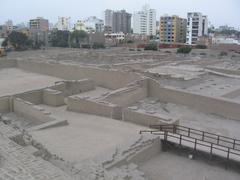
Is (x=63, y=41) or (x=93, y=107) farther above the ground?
(x=63, y=41)

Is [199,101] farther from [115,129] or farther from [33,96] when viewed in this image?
[33,96]

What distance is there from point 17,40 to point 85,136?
47.1 m

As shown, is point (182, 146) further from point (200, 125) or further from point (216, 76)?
point (216, 76)

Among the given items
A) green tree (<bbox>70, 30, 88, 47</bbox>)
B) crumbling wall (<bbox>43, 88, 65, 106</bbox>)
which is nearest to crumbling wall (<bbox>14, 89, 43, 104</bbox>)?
crumbling wall (<bbox>43, 88, 65, 106</bbox>)

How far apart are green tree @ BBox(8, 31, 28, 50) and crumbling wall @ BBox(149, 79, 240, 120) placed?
40474 mm

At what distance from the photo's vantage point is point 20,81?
74.4ft

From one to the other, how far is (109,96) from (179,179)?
8.38m

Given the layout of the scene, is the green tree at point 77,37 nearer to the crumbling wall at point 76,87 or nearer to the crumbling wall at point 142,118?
the crumbling wall at point 76,87

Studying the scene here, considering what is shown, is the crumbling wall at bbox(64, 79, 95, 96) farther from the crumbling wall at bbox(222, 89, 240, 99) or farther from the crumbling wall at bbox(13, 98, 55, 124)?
the crumbling wall at bbox(222, 89, 240, 99)

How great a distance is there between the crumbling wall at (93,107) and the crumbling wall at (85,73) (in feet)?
19.0

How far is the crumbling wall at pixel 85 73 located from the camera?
21.0 m

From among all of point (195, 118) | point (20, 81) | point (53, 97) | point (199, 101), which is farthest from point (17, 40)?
point (195, 118)

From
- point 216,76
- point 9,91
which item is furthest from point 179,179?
point 216,76

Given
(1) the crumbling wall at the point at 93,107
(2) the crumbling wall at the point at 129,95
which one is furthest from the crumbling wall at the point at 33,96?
(2) the crumbling wall at the point at 129,95
